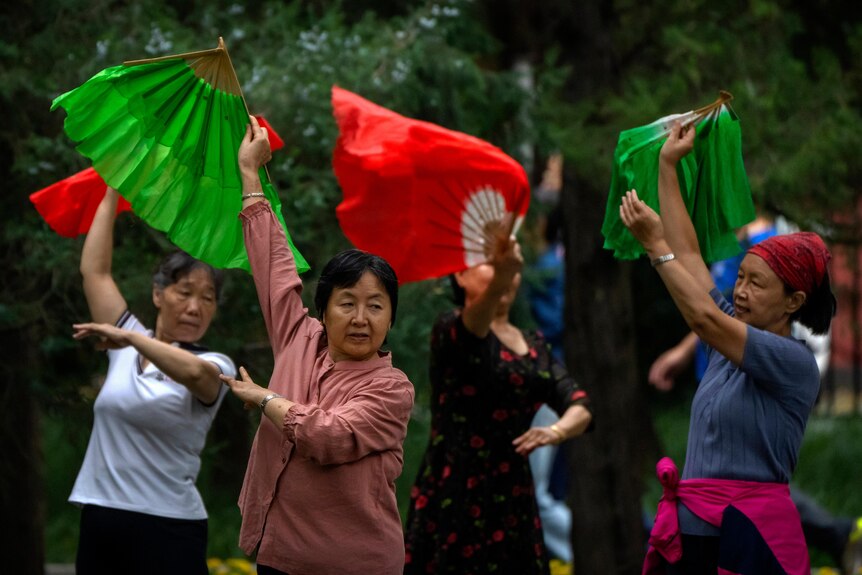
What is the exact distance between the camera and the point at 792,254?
387 cm

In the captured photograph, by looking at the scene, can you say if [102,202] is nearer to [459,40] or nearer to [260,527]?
[260,527]

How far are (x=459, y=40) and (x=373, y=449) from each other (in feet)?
13.5

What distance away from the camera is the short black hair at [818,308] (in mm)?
3951

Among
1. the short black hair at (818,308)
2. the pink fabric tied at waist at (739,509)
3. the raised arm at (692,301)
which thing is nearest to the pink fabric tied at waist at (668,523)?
the pink fabric tied at waist at (739,509)

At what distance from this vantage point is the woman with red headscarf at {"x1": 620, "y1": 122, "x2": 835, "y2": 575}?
3773mm

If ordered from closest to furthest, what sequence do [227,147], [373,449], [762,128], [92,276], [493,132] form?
[373,449]
[227,147]
[92,276]
[762,128]
[493,132]

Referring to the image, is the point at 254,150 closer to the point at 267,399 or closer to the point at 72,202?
the point at 267,399

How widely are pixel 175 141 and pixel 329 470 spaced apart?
4.26 feet

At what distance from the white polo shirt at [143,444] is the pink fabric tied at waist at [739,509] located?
1.52 meters

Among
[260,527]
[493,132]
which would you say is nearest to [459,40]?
[493,132]

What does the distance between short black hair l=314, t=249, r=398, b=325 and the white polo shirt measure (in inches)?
35.7

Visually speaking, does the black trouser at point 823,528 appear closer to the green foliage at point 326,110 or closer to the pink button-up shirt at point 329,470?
the green foliage at point 326,110

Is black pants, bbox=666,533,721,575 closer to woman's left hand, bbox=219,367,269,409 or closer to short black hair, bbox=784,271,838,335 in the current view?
short black hair, bbox=784,271,838,335

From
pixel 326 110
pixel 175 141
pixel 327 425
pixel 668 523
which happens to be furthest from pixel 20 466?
pixel 668 523
